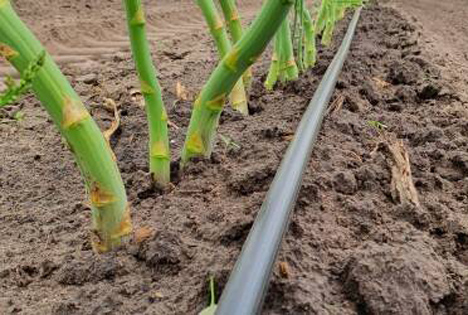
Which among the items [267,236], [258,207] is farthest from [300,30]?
[267,236]

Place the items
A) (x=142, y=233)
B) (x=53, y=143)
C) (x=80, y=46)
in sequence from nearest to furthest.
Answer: (x=142, y=233) → (x=53, y=143) → (x=80, y=46)

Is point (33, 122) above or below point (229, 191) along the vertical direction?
above

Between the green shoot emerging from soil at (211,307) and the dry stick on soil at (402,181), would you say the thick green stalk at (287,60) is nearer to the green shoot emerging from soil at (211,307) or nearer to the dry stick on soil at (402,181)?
the dry stick on soil at (402,181)

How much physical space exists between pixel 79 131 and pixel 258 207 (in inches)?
18.2

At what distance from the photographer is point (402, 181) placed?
1.50 meters

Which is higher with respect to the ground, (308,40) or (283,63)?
(308,40)

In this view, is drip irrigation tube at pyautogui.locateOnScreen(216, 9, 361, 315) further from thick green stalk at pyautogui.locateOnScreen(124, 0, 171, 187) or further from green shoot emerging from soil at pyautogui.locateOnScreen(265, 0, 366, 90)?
green shoot emerging from soil at pyautogui.locateOnScreen(265, 0, 366, 90)

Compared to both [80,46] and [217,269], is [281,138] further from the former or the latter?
[80,46]

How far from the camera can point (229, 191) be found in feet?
4.87

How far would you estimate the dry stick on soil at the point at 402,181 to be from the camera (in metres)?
1.46

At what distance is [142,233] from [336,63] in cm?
153

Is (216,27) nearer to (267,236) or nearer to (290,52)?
(290,52)

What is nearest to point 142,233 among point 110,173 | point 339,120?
point 110,173

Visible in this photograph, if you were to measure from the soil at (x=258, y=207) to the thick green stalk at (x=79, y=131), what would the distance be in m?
0.06
